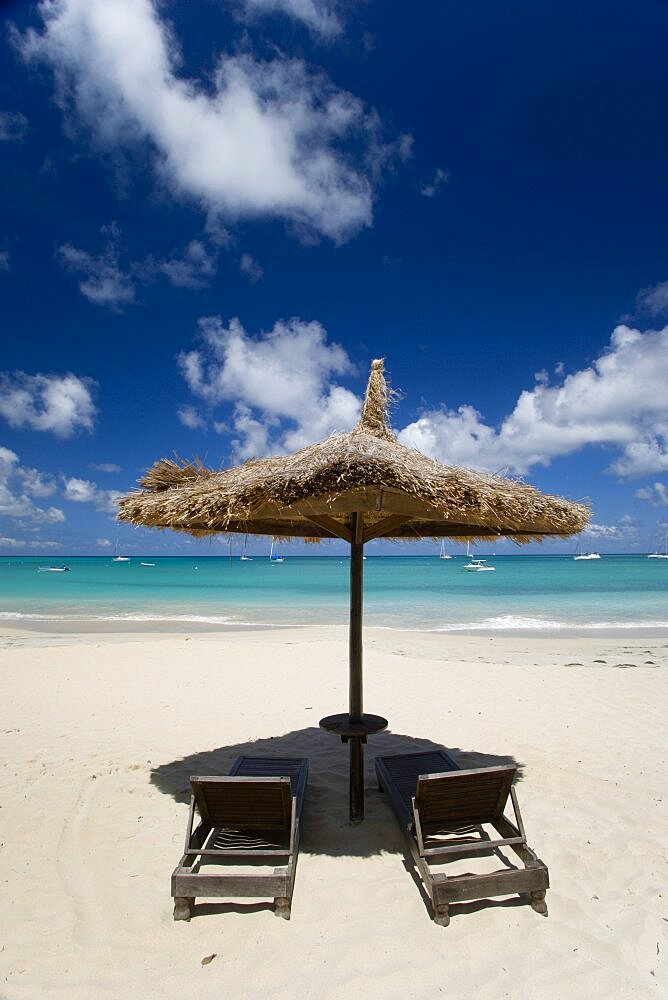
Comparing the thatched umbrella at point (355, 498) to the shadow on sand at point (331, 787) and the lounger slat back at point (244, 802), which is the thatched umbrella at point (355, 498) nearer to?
the shadow on sand at point (331, 787)

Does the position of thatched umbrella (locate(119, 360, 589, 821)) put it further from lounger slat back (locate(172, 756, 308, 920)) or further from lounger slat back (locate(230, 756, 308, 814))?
lounger slat back (locate(172, 756, 308, 920))

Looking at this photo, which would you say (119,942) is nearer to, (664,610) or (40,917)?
(40,917)

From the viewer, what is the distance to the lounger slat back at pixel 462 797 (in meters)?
3.21

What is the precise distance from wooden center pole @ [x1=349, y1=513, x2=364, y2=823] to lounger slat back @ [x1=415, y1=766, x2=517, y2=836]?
706 millimetres

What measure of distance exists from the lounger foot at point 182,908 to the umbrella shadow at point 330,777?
89 cm

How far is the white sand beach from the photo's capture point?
2.62 meters

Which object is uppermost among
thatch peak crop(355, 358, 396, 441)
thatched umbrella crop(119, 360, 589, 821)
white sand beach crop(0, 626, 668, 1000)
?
thatch peak crop(355, 358, 396, 441)

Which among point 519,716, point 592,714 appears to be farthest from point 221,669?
point 592,714

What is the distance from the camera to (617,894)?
3.22m

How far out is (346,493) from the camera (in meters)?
3.28

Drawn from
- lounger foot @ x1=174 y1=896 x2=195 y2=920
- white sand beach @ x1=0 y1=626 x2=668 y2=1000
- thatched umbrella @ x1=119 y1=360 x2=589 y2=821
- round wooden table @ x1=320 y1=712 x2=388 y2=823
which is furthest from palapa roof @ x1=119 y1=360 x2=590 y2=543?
white sand beach @ x1=0 y1=626 x2=668 y2=1000

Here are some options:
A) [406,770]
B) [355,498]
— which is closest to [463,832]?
[406,770]

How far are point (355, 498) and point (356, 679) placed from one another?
59.4 inches

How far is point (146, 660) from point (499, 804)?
8.60 meters
